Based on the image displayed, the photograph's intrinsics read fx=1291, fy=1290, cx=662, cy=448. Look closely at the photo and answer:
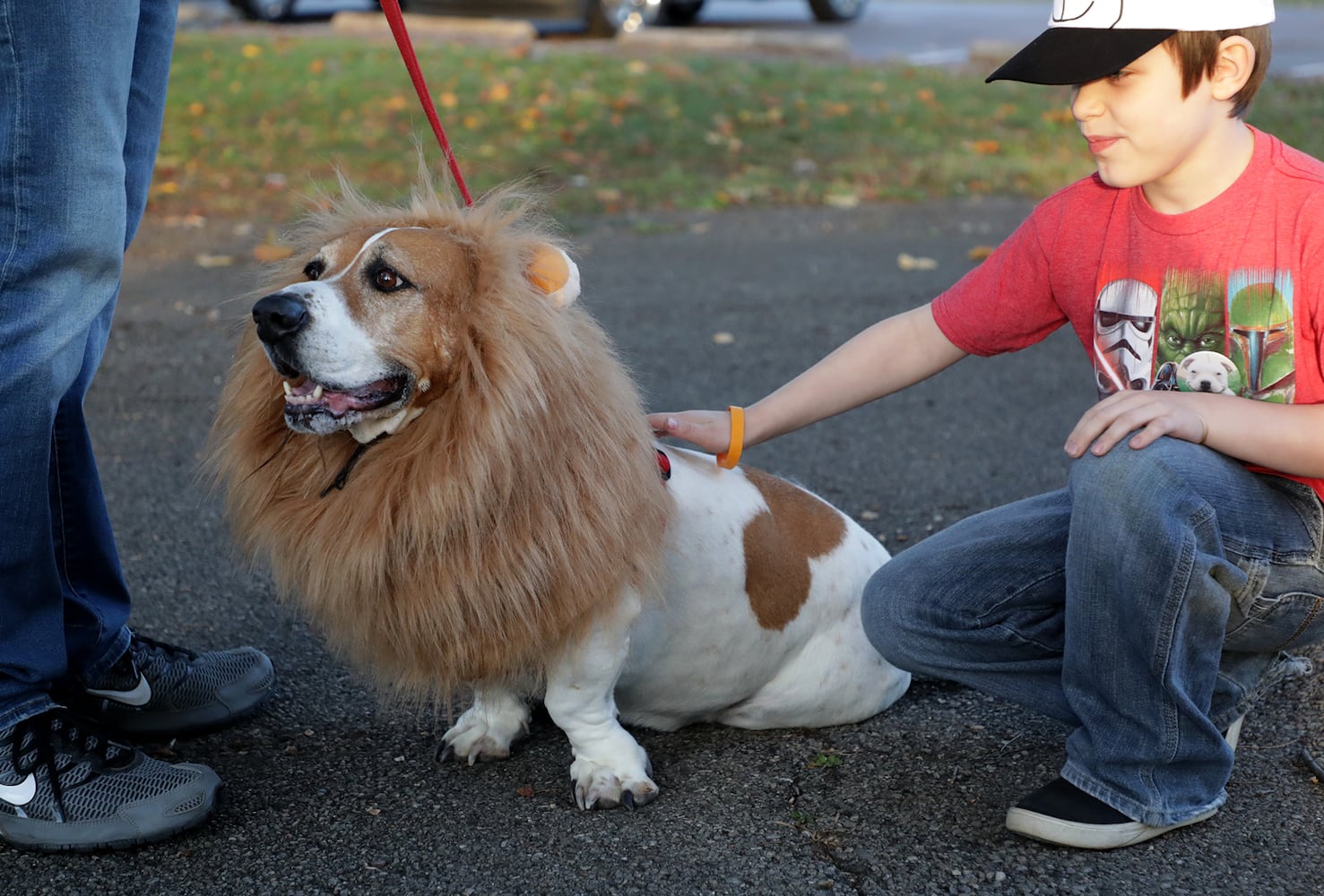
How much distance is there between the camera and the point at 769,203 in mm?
7648

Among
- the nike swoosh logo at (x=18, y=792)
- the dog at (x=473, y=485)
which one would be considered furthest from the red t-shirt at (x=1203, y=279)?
the nike swoosh logo at (x=18, y=792)

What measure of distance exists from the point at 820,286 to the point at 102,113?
429 cm

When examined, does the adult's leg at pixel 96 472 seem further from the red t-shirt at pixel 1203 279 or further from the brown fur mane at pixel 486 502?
the red t-shirt at pixel 1203 279

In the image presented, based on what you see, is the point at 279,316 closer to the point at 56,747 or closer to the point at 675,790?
the point at 56,747

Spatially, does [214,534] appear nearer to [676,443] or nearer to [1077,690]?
[676,443]

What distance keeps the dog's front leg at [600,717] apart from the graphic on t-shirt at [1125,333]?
3.25ft

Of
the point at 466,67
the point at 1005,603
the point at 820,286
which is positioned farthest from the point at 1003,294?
the point at 466,67

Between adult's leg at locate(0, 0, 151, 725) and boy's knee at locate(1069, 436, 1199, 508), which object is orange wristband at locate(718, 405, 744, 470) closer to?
boy's knee at locate(1069, 436, 1199, 508)

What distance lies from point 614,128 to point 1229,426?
6921 mm

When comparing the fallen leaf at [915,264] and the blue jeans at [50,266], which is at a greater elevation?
the blue jeans at [50,266]

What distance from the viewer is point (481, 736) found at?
2682mm

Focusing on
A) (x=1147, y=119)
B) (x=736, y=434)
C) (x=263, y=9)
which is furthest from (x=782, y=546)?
(x=263, y=9)

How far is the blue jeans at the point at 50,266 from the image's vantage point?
7.02 ft

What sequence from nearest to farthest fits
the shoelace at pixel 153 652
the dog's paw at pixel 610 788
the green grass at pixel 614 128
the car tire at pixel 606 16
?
1. the dog's paw at pixel 610 788
2. the shoelace at pixel 153 652
3. the green grass at pixel 614 128
4. the car tire at pixel 606 16
